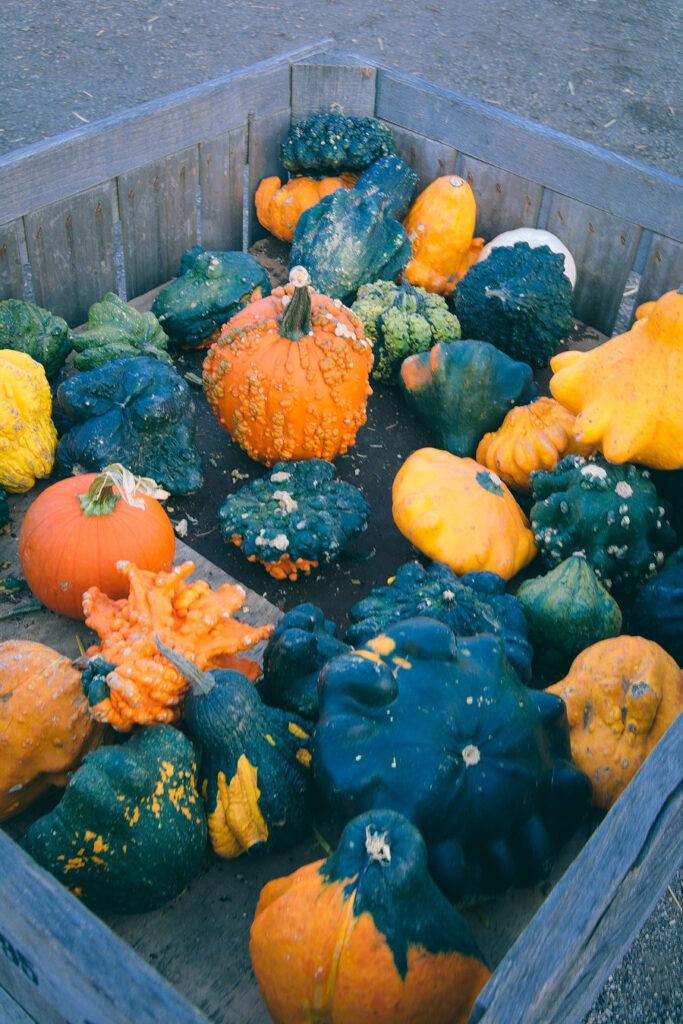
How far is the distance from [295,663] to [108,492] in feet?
2.26

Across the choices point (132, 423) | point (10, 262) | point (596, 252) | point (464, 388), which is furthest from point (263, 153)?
point (132, 423)

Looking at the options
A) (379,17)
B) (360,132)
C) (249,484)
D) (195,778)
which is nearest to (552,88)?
(379,17)

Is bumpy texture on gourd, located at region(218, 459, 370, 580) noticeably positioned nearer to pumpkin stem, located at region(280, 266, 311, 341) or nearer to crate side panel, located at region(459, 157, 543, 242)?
pumpkin stem, located at region(280, 266, 311, 341)

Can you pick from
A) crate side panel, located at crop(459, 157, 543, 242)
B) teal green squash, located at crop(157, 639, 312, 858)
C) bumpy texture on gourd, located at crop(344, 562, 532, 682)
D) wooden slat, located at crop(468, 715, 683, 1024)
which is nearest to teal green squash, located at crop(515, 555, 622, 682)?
bumpy texture on gourd, located at crop(344, 562, 532, 682)

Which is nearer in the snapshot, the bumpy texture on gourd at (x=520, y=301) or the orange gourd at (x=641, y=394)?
the orange gourd at (x=641, y=394)

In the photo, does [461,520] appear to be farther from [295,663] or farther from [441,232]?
[441,232]

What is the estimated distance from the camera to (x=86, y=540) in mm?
2285

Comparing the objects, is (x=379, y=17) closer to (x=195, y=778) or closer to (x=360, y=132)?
(x=360, y=132)

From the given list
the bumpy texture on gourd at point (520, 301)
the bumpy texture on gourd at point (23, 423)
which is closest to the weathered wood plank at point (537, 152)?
the bumpy texture on gourd at point (520, 301)

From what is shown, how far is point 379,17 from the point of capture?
7.01m

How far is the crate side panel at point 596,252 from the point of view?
11.5 feet

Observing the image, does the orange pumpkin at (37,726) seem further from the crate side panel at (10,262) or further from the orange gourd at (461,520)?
the crate side panel at (10,262)

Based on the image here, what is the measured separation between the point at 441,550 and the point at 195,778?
1.05m

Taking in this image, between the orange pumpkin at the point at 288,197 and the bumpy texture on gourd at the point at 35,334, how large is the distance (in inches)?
50.8
